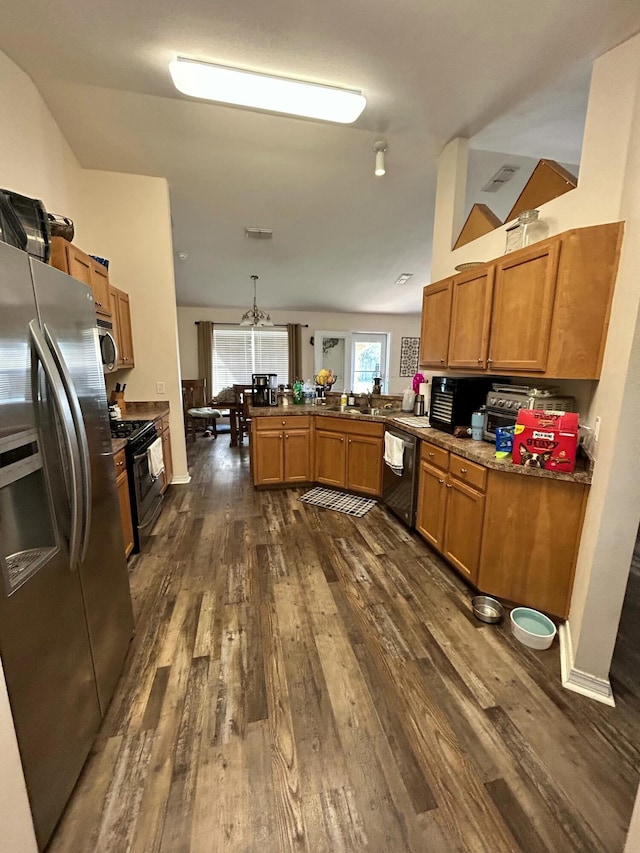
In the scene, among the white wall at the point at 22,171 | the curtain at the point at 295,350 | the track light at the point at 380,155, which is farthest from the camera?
the curtain at the point at 295,350

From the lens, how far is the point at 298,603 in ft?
6.76

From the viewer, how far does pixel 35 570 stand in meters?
0.95

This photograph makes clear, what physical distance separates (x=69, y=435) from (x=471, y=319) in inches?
96.7

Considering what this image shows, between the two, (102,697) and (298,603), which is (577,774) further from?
(102,697)

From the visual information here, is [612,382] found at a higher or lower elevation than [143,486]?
higher

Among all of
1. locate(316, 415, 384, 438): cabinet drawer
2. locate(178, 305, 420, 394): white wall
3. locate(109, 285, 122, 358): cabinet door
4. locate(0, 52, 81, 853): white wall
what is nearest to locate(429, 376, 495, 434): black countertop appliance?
locate(316, 415, 384, 438): cabinet drawer

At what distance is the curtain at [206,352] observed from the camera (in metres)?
7.02

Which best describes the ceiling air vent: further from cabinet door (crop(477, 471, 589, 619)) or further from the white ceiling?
cabinet door (crop(477, 471, 589, 619))

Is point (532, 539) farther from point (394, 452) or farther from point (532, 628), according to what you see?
point (394, 452)

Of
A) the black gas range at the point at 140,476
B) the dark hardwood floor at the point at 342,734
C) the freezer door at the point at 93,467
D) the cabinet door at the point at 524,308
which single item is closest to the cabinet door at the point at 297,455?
the black gas range at the point at 140,476

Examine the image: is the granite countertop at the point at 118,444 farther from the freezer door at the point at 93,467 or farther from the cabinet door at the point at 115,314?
the cabinet door at the point at 115,314

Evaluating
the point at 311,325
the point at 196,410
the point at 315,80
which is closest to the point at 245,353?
the point at 311,325

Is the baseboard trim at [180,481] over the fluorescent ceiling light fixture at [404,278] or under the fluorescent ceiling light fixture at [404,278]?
under

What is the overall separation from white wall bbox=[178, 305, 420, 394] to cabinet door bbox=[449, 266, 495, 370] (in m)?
5.29
